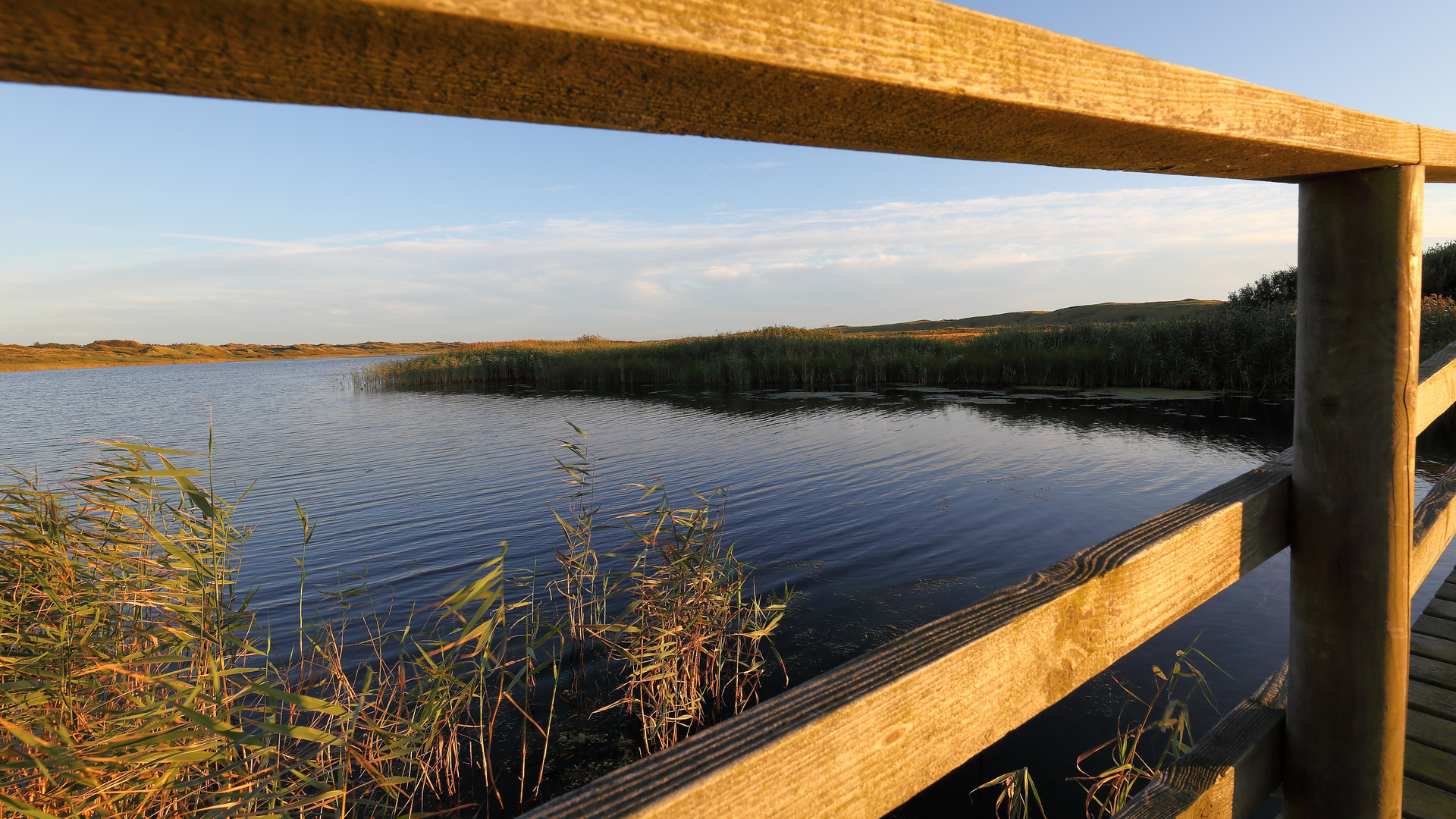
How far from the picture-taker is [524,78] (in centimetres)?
58

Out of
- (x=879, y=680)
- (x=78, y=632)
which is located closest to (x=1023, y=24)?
(x=879, y=680)

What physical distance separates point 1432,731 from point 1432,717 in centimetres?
16

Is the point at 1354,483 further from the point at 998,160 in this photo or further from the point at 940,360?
the point at 940,360

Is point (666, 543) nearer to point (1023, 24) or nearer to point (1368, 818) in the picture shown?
point (1368, 818)

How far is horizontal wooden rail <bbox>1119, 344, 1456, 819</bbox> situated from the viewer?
4.49ft

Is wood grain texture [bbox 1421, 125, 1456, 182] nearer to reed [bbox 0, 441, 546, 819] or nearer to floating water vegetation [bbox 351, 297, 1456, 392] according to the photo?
reed [bbox 0, 441, 546, 819]

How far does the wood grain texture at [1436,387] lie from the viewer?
5.98 feet

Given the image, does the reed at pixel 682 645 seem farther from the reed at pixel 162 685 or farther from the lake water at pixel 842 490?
the reed at pixel 162 685

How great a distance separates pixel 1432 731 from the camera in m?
2.73

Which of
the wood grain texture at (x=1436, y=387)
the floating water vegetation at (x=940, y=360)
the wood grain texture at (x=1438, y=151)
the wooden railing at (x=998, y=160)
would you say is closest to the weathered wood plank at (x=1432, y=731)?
the wood grain texture at (x=1436, y=387)


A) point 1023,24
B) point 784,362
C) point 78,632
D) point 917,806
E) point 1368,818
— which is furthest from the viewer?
point 784,362

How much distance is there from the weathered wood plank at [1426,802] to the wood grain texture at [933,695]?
2007 millimetres

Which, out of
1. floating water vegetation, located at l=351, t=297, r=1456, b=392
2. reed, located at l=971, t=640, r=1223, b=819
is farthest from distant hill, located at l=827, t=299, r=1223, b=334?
reed, located at l=971, t=640, r=1223, b=819

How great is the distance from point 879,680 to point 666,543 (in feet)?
13.9
